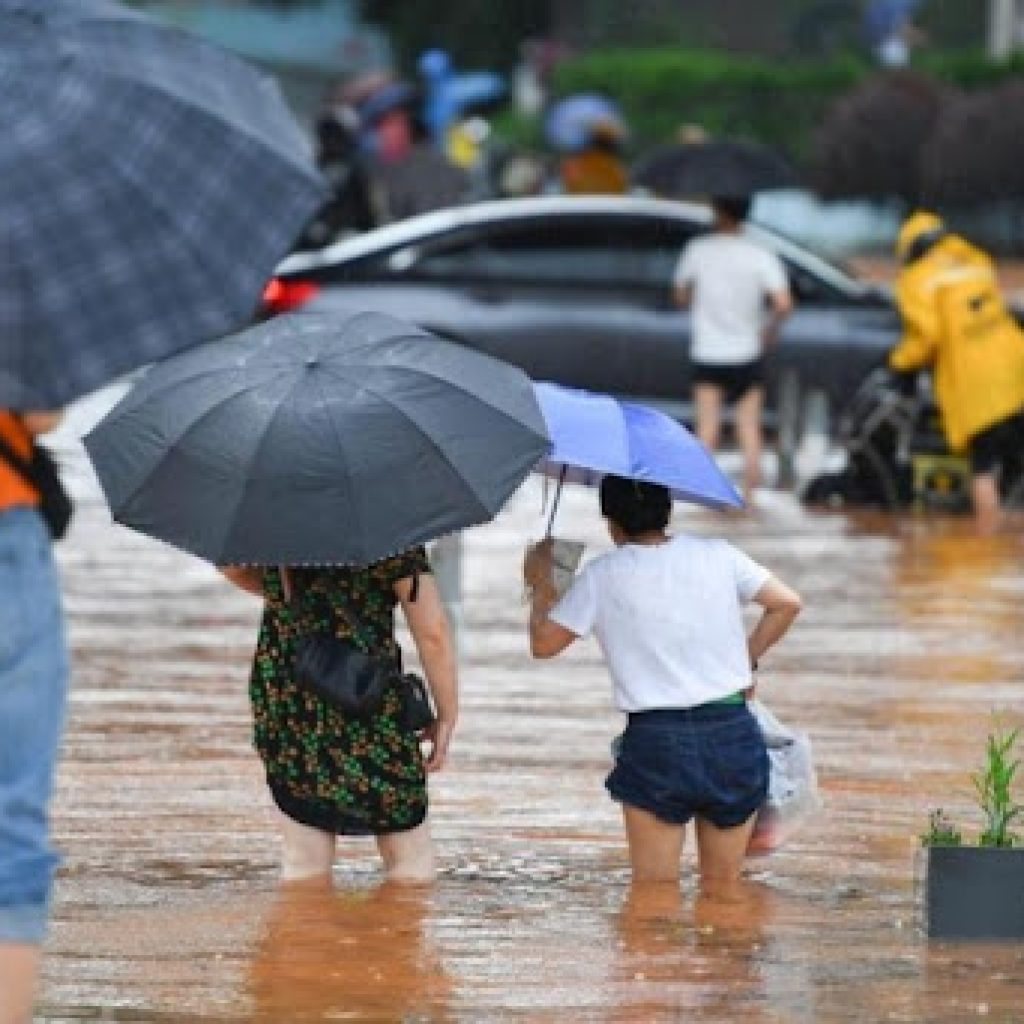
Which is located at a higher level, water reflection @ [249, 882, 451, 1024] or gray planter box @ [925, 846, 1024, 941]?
gray planter box @ [925, 846, 1024, 941]

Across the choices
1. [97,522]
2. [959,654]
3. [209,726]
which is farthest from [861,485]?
[209,726]

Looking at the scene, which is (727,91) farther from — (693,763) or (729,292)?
(693,763)

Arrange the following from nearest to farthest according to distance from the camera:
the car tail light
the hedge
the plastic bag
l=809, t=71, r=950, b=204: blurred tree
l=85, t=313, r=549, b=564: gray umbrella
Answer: l=85, t=313, r=549, b=564: gray umbrella
the plastic bag
the car tail light
l=809, t=71, r=950, b=204: blurred tree
the hedge

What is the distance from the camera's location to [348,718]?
947 cm

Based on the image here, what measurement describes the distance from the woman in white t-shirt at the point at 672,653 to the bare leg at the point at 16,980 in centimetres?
268

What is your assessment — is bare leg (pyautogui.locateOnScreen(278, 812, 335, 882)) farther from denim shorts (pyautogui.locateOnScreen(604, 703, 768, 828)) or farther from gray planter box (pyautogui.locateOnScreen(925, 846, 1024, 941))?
gray planter box (pyautogui.locateOnScreen(925, 846, 1024, 941))

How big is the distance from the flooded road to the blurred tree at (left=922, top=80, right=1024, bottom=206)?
22.4 metres

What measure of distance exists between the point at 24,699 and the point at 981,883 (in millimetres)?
3015

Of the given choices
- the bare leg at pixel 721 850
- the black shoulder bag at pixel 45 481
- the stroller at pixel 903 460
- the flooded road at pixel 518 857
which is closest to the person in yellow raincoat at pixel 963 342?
the stroller at pixel 903 460

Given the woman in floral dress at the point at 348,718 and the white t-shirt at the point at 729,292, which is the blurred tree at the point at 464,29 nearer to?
the white t-shirt at the point at 729,292

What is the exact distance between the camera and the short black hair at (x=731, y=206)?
2048 cm

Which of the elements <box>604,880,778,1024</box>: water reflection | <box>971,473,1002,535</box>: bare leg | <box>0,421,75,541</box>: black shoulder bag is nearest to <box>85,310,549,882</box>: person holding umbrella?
<box>604,880,778,1024</box>: water reflection

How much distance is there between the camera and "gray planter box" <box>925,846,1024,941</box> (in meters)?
9.28

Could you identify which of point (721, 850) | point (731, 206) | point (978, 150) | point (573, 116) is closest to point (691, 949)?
point (721, 850)
